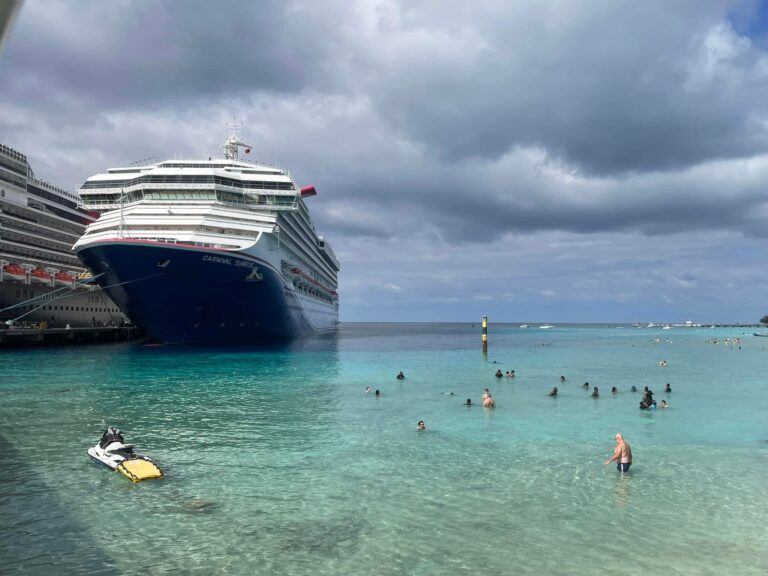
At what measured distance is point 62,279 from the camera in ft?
233

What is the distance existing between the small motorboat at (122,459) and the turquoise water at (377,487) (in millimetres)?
303

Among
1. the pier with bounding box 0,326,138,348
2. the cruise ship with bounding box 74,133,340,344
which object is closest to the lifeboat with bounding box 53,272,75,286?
the pier with bounding box 0,326,138,348

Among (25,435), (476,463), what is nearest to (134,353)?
(25,435)

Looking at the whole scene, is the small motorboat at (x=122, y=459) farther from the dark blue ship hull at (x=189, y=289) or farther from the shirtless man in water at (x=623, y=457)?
the dark blue ship hull at (x=189, y=289)

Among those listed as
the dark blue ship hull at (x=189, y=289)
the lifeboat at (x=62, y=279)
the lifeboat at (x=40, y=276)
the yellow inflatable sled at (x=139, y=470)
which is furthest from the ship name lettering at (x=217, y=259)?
the lifeboat at (x=62, y=279)

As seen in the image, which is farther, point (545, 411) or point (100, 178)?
point (100, 178)

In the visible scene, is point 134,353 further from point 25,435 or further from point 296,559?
point 296,559

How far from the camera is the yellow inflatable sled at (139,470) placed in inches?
547

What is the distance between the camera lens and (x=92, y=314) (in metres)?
80.4

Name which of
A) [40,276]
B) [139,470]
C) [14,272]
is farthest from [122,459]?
[40,276]

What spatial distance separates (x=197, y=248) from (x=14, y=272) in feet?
103

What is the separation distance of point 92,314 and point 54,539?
264ft

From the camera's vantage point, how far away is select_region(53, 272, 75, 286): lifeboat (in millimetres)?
69938

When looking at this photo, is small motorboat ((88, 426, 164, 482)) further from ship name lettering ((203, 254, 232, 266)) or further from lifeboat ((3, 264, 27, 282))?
lifeboat ((3, 264, 27, 282))
